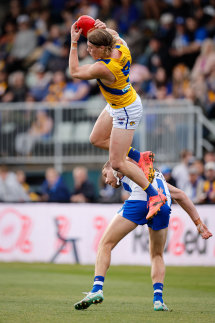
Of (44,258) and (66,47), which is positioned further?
(66,47)

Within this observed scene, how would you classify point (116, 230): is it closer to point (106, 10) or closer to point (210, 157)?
point (210, 157)

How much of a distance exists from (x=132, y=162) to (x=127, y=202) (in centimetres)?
78

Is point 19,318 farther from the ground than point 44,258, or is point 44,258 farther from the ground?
point 19,318

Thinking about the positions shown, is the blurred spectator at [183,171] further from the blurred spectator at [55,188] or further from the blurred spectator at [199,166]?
the blurred spectator at [55,188]

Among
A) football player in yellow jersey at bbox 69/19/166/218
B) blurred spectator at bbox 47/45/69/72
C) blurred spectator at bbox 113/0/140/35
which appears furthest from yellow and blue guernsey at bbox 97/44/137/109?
blurred spectator at bbox 113/0/140/35

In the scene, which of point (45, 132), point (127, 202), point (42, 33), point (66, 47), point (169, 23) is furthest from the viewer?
point (42, 33)

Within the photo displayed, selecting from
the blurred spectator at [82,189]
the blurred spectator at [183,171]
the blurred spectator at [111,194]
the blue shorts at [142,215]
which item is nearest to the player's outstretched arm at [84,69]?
the blue shorts at [142,215]

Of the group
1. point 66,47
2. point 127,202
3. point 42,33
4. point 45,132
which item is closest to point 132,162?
point 127,202

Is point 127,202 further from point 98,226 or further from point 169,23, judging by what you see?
point 169,23

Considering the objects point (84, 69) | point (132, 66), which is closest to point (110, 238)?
point (84, 69)

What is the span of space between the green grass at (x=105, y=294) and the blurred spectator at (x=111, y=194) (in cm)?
186

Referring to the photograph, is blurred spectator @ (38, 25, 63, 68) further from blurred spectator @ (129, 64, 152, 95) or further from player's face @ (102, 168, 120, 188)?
player's face @ (102, 168, 120, 188)

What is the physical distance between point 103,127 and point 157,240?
5.79 ft

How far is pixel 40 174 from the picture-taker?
19.8m
